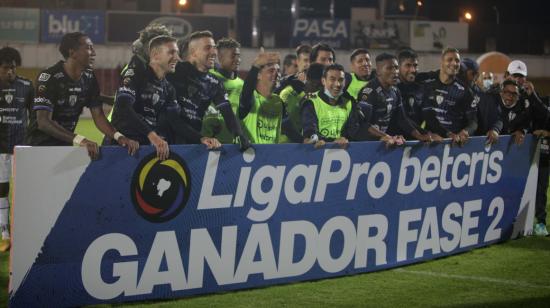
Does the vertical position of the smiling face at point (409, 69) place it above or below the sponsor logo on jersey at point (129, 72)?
above

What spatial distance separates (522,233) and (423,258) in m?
2.07

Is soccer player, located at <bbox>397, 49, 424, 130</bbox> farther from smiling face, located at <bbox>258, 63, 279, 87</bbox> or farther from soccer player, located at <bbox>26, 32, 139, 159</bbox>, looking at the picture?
soccer player, located at <bbox>26, 32, 139, 159</bbox>

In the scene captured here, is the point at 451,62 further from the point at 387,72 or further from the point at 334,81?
the point at 334,81

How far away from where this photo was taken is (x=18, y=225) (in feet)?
17.2

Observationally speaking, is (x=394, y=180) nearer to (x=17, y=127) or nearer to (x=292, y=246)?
(x=292, y=246)

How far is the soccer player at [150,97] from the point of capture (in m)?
6.32

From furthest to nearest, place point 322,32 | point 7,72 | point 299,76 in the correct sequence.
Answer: point 322,32, point 299,76, point 7,72

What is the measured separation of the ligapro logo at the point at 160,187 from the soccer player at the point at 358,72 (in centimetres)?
339

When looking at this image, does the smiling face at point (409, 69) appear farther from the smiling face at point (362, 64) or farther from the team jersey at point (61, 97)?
the team jersey at point (61, 97)

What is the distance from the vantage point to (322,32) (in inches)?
1478

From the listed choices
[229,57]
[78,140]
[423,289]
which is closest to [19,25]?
[229,57]

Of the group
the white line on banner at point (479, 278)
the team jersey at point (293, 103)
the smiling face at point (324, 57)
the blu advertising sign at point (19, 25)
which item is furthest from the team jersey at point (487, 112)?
the blu advertising sign at point (19, 25)

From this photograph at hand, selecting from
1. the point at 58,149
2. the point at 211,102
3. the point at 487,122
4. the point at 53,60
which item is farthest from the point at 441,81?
the point at 53,60

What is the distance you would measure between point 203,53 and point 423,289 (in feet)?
8.84
